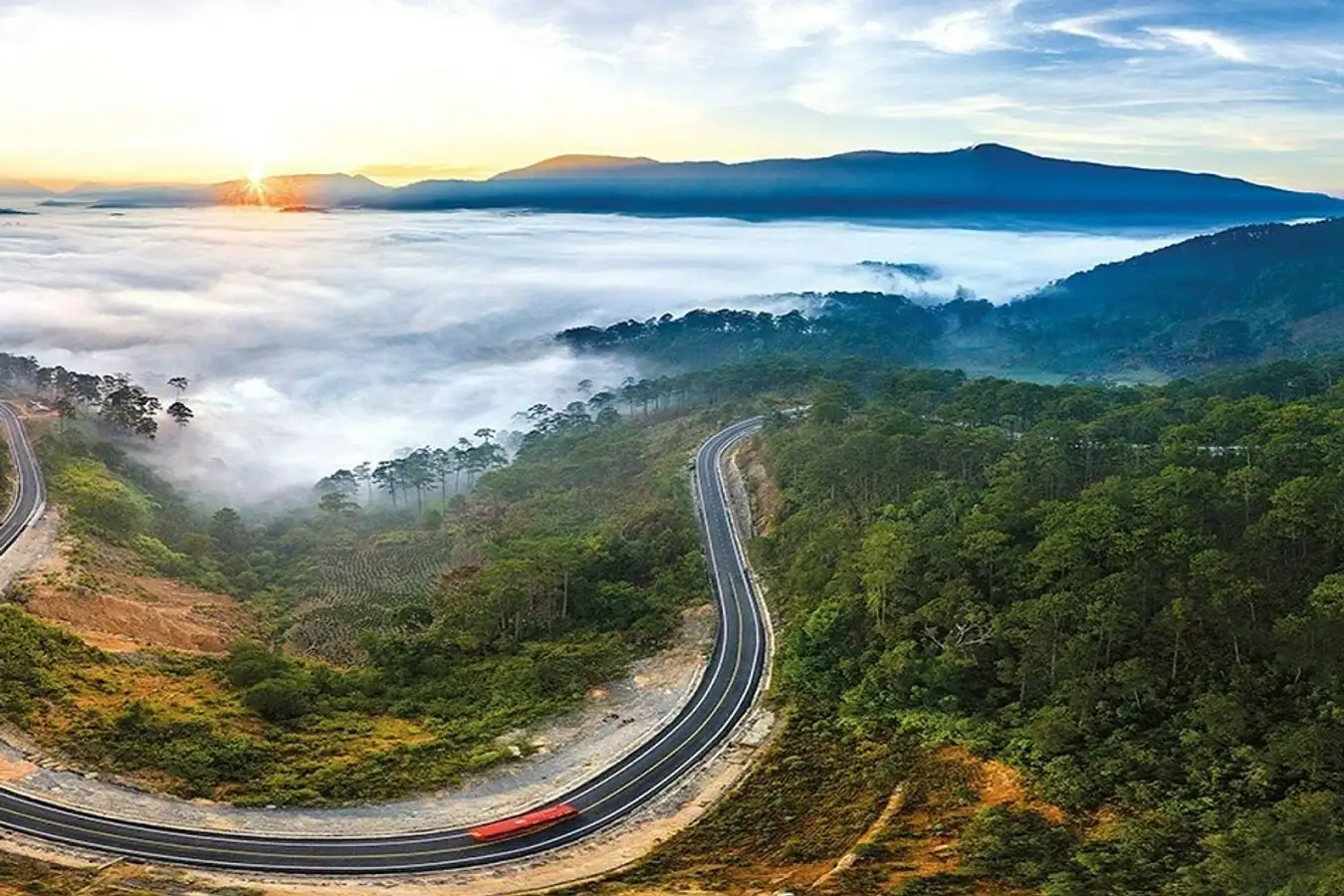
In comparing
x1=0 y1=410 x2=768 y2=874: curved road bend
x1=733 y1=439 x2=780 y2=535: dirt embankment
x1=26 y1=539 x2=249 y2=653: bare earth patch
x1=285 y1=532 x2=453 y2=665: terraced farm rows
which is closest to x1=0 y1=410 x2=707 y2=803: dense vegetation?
x1=285 y1=532 x2=453 y2=665: terraced farm rows

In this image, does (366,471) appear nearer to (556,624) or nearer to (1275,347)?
(556,624)

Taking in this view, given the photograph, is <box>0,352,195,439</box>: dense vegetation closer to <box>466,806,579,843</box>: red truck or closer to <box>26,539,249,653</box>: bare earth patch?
<box>26,539,249,653</box>: bare earth patch

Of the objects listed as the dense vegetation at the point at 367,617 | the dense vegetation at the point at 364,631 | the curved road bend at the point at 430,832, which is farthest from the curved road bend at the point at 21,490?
the curved road bend at the point at 430,832

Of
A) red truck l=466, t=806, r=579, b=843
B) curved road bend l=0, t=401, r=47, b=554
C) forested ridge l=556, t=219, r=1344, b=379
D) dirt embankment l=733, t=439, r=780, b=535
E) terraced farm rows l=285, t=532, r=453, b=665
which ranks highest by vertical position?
forested ridge l=556, t=219, r=1344, b=379

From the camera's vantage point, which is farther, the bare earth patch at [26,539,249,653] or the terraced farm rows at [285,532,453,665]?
the terraced farm rows at [285,532,453,665]

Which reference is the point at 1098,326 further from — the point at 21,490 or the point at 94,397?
the point at 21,490

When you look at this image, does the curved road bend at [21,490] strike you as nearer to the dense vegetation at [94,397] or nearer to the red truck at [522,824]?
the dense vegetation at [94,397]

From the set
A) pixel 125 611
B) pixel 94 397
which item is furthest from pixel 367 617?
pixel 94 397
